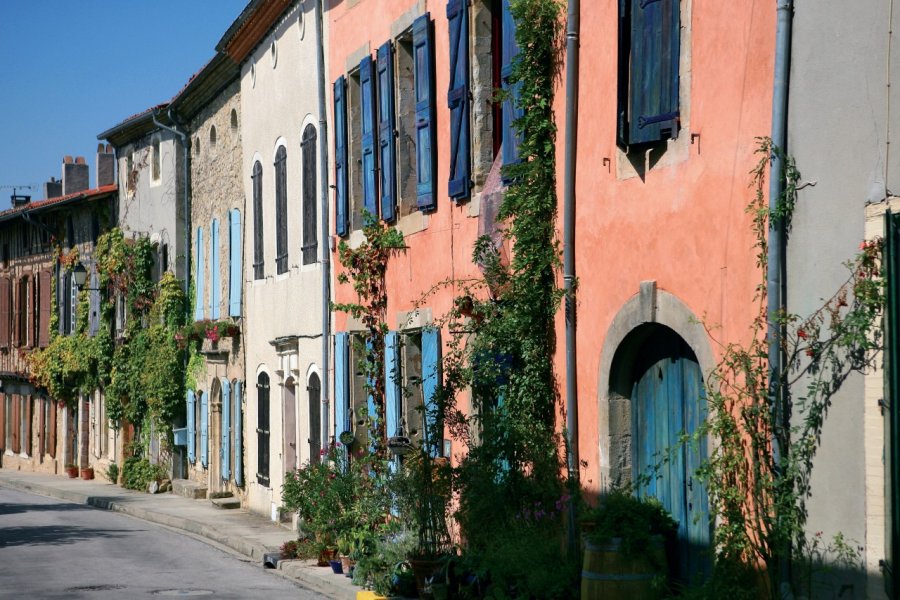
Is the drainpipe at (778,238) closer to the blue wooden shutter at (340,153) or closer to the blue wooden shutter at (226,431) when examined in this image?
the blue wooden shutter at (340,153)

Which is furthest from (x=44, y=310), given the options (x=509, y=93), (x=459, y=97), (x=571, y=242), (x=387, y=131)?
(x=571, y=242)

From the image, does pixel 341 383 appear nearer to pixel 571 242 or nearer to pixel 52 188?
pixel 571 242

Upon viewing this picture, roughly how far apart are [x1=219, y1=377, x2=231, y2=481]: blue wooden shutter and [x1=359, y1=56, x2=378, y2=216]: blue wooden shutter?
755 cm

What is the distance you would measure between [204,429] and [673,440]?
50.0ft

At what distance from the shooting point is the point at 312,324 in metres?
16.6

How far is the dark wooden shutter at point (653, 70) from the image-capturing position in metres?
8.27

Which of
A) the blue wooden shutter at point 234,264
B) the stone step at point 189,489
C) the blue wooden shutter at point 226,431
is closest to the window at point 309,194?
the blue wooden shutter at point 234,264

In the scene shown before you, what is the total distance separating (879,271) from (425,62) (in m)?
6.91

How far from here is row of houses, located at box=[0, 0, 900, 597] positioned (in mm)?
6688

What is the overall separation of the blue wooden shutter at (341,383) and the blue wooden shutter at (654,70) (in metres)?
6.88

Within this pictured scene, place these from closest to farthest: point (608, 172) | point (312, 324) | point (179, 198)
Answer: point (608, 172) → point (312, 324) → point (179, 198)

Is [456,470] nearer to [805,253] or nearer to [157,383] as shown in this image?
[805,253]

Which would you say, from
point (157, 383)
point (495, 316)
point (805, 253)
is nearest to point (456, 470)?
point (495, 316)

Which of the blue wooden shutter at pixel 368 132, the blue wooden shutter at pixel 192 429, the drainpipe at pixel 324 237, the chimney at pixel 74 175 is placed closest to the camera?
the blue wooden shutter at pixel 368 132
